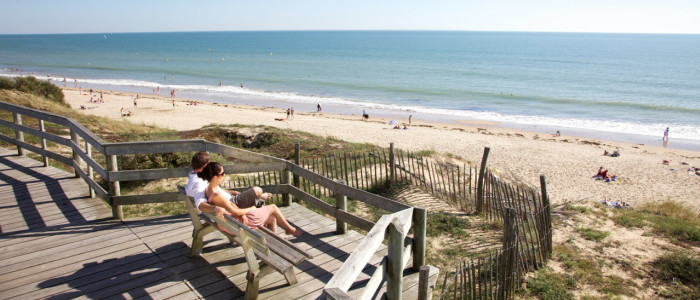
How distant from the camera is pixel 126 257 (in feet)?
16.4

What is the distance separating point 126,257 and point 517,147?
21.3m

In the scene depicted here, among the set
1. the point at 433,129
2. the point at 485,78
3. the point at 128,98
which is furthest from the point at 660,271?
the point at 485,78

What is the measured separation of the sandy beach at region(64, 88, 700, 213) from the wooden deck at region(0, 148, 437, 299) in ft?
25.8

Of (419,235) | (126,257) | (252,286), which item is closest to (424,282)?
(419,235)

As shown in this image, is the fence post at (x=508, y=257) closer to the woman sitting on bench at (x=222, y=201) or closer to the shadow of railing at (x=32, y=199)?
the woman sitting on bench at (x=222, y=201)

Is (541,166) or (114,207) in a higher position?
(114,207)

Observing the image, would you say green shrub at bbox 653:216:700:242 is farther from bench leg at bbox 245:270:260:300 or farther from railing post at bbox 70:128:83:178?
railing post at bbox 70:128:83:178

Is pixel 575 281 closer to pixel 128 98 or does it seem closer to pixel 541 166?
pixel 541 166

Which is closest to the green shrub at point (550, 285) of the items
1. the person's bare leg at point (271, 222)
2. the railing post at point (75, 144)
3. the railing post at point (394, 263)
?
the railing post at point (394, 263)

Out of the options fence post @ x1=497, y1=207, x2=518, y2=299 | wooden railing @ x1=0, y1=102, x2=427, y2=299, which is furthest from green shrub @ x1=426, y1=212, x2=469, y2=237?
wooden railing @ x1=0, y1=102, x2=427, y2=299

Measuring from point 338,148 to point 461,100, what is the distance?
1200 inches

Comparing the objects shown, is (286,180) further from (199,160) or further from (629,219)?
(629,219)

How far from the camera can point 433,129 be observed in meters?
29.4

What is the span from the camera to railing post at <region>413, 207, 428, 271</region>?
4.40 metres
